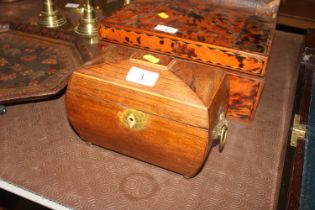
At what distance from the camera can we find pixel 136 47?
1.36m

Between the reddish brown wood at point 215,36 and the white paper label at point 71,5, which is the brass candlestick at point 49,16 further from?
the reddish brown wood at point 215,36

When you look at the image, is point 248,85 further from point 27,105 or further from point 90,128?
point 27,105

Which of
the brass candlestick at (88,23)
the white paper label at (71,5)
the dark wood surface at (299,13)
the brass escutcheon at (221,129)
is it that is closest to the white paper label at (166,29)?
the brass escutcheon at (221,129)

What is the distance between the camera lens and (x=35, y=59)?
1562 millimetres

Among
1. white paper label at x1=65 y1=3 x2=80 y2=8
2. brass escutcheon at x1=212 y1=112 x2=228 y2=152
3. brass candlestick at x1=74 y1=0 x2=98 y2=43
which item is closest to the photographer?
brass escutcheon at x1=212 y1=112 x2=228 y2=152

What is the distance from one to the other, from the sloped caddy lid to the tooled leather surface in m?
0.28

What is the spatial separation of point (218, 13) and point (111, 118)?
0.78 m

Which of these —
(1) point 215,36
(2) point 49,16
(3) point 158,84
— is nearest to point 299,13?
(1) point 215,36

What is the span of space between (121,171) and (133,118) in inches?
9.7

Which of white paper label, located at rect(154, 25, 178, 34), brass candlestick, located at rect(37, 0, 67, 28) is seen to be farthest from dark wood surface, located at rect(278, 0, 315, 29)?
brass candlestick, located at rect(37, 0, 67, 28)

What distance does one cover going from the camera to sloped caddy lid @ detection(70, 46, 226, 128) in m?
0.96

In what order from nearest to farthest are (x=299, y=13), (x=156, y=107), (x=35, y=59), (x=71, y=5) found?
(x=156, y=107) → (x=35, y=59) → (x=71, y=5) → (x=299, y=13)

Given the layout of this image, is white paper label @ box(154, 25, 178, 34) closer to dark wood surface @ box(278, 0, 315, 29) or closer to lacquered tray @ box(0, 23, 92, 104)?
lacquered tray @ box(0, 23, 92, 104)

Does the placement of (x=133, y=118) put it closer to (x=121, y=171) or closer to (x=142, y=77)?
(x=142, y=77)
